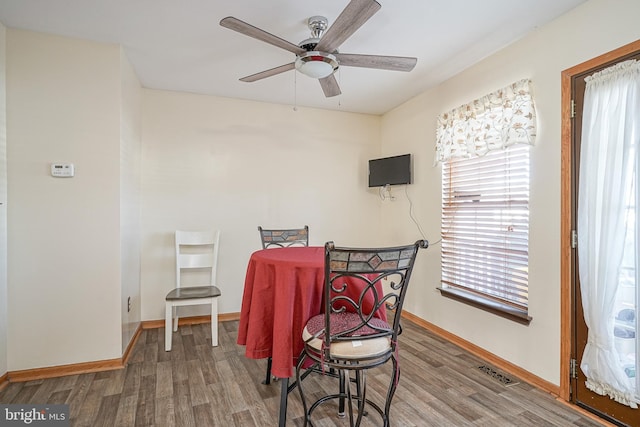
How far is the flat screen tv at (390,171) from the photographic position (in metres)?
3.68

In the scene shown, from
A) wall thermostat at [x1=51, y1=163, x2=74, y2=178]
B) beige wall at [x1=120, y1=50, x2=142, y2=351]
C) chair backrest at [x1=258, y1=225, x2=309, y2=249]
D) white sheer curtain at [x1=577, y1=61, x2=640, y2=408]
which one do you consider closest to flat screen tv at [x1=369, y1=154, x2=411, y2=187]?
chair backrest at [x1=258, y1=225, x2=309, y2=249]

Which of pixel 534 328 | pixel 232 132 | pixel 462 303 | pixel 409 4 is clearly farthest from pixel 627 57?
pixel 232 132

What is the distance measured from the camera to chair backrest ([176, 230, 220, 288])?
10.8ft

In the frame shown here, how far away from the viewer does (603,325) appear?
184 cm

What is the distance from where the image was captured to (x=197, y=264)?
3.34 meters

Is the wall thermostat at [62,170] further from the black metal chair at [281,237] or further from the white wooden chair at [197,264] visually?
the black metal chair at [281,237]

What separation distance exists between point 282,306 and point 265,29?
1901 mm

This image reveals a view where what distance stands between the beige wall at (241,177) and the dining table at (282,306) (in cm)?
181

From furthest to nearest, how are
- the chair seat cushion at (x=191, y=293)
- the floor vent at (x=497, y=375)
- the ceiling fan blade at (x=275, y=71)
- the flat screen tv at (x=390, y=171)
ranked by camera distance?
the flat screen tv at (x=390, y=171)
the chair seat cushion at (x=191, y=293)
the floor vent at (x=497, y=375)
the ceiling fan blade at (x=275, y=71)

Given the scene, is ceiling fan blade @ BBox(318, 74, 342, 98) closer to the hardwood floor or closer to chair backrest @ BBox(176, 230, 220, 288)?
chair backrest @ BBox(176, 230, 220, 288)

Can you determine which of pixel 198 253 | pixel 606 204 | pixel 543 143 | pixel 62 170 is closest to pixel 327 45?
pixel 543 143

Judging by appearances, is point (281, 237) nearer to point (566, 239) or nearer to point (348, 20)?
point (348, 20)

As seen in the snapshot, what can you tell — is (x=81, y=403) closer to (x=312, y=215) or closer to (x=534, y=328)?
(x=312, y=215)

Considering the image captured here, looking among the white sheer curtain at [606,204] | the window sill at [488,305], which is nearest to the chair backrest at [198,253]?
the window sill at [488,305]
